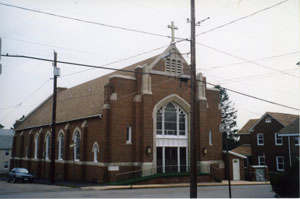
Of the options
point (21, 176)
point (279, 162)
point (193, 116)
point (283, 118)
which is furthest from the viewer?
point (283, 118)

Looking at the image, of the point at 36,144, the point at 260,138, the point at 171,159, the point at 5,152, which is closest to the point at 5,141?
the point at 5,152

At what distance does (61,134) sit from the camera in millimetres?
36719

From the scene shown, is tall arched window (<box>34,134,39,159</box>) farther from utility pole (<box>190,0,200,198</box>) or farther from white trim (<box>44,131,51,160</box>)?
utility pole (<box>190,0,200,198</box>)

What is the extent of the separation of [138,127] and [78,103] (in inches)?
429

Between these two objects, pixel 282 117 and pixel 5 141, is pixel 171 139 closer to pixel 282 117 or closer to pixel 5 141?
pixel 282 117

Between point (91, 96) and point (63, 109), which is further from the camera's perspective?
point (63, 109)

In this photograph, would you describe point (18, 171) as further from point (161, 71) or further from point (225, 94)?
point (225, 94)

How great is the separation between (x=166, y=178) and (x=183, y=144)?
5218 millimetres

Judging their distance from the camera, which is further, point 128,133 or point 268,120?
point 268,120

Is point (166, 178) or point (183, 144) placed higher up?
point (183, 144)

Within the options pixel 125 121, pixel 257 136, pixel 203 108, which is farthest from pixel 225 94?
pixel 125 121

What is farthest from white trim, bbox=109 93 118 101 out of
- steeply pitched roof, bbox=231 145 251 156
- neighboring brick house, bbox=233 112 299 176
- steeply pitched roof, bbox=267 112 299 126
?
steeply pitched roof, bbox=231 145 251 156

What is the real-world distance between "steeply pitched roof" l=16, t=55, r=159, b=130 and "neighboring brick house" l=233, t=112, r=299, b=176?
73.8 ft

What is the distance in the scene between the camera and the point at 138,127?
93.3ft
